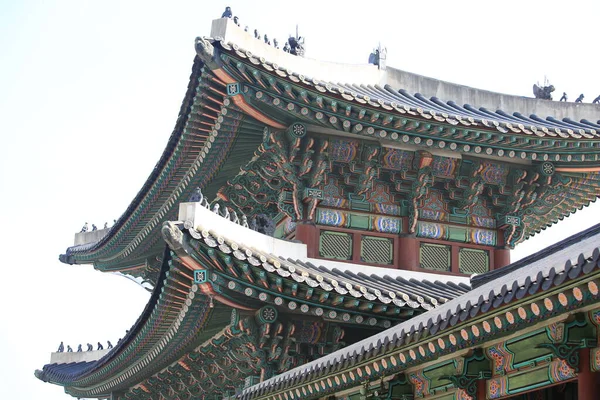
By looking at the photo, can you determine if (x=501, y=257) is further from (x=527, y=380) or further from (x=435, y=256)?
(x=527, y=380)

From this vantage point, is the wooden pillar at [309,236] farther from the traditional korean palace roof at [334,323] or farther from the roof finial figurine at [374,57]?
the roof finial figurine at [374,57]

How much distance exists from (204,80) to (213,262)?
159 inches

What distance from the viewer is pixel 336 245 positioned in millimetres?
19906

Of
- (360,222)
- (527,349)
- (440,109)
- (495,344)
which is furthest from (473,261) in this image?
(527,349)

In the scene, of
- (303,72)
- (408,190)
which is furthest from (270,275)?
(303,72)

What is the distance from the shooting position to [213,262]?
16219 mm

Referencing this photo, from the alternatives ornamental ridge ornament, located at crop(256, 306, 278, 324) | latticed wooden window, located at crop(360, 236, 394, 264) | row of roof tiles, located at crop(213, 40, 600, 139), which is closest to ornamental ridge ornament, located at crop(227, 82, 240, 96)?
row of roof tiles, located at crop(213, 40, 600, 139)

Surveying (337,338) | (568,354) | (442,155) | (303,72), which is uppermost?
(303,72)

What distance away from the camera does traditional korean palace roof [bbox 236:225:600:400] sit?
9.52 meters

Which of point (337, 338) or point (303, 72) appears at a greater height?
point (303, 72)

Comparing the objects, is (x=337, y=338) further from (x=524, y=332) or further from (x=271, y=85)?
(x=524, y=332)

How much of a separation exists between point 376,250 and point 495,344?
27.7 feet

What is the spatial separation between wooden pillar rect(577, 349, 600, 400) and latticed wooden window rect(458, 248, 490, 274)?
10.4m

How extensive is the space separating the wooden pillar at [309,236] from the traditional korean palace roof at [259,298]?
241 millimetres
